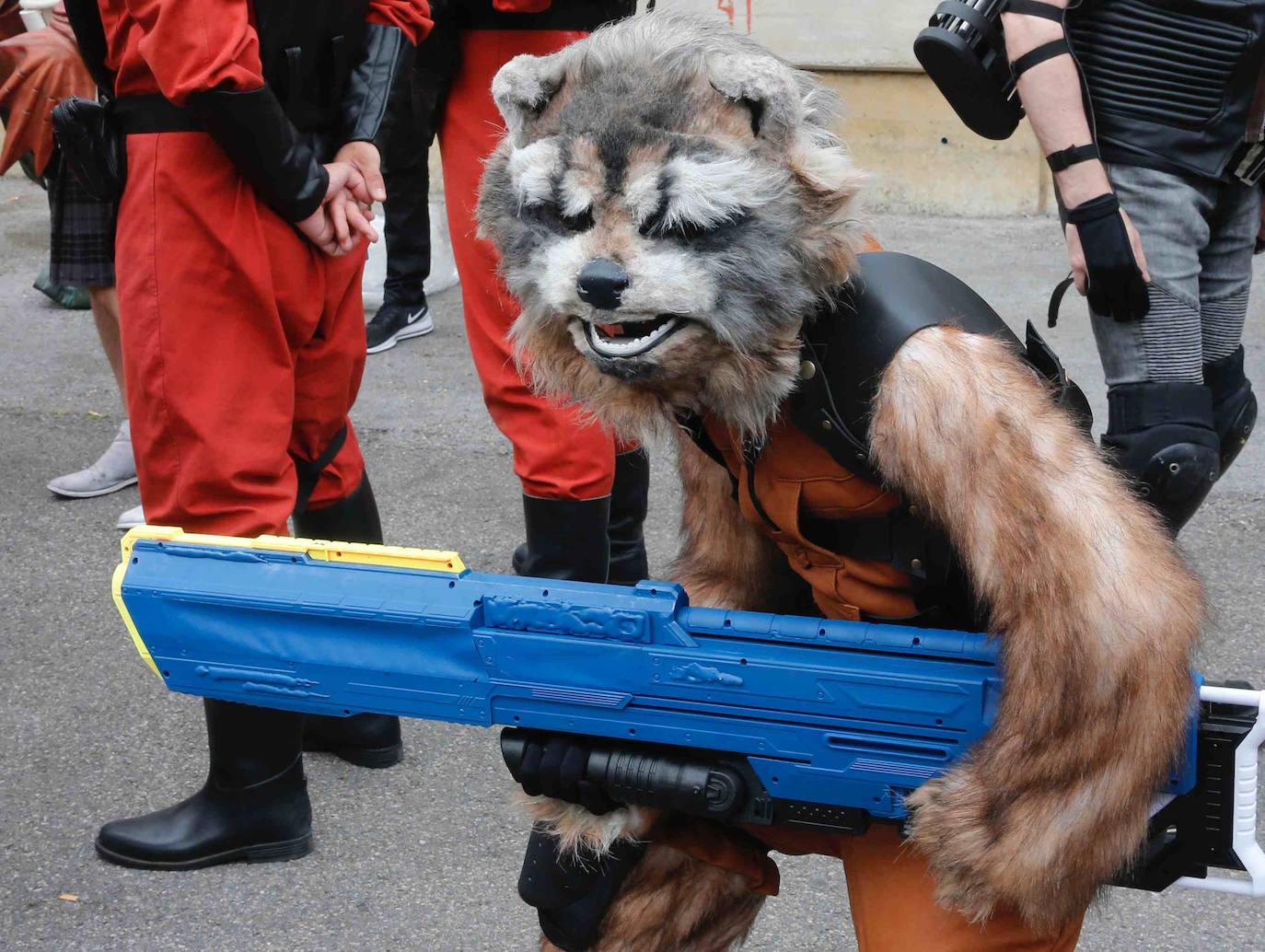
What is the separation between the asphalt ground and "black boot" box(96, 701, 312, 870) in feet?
0.12

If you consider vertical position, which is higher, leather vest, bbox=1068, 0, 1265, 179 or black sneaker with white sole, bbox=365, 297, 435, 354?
leather vest, bbox=1068, 0, 1265, 179

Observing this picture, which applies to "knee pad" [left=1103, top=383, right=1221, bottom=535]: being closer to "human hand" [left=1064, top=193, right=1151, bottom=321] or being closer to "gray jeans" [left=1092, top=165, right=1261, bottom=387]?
"gray jeans" [left=1092, top=165, right=1261, bottom=387]

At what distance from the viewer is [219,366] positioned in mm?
2586

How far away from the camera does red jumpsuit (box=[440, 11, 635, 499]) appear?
3.21 meters

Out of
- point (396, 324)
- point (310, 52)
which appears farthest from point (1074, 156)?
point (396, 324)

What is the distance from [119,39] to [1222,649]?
110 inches

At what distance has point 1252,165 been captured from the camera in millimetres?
2586

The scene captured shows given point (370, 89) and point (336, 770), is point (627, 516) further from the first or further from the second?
point (370, 89)

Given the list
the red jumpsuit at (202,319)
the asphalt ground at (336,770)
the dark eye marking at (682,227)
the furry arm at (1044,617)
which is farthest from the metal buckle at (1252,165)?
the red jumpsuit at (202,319)

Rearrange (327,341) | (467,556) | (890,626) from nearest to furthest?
(890,626)
(327,341)
(467,556)

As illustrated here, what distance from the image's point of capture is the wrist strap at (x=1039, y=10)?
2504 millimetres

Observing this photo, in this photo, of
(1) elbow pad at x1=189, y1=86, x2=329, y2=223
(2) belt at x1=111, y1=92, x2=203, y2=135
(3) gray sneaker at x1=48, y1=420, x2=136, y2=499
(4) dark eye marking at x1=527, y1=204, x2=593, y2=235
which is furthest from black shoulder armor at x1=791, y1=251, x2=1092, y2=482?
(3) gray sneaker at x1=48, y1=420, x2=136, y2=499

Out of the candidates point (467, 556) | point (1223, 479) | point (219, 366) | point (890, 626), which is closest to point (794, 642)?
point (890, 626)

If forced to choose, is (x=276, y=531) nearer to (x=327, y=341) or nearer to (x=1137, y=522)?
(x=327, y=341)
